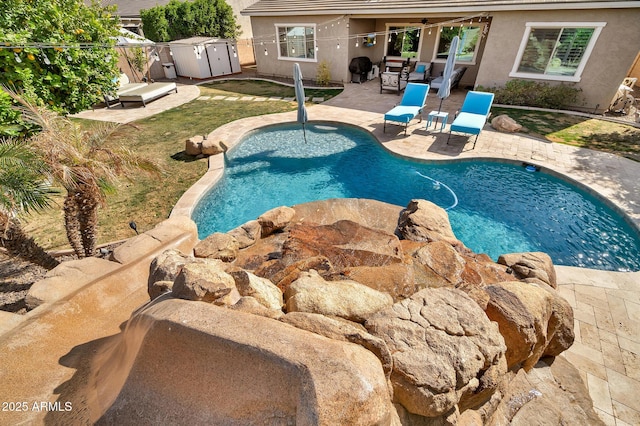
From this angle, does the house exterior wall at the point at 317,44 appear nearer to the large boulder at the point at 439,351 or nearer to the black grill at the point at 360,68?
the black grill at the point at 360,68

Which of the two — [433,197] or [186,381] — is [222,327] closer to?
[186,381]

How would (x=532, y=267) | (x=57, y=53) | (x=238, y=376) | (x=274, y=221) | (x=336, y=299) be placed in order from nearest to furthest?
(x=238, y=376) < (x=336, y=299) < (x=532, y=267) < (x=57, y=53) < (x=274, y=221)

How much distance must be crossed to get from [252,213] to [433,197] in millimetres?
5524

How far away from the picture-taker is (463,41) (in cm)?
Answer: 1675

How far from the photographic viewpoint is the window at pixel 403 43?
18500 millimetres

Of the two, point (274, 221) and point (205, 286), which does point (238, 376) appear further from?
point (274, 221)

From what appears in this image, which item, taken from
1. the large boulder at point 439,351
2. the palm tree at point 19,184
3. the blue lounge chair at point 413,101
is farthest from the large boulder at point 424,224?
the blue lounge chair at point 413,101

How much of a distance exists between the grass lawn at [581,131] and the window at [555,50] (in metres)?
2.06

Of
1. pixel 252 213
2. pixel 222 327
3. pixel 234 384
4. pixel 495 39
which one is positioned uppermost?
pixel 495 39

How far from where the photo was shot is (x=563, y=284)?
17.8 ft

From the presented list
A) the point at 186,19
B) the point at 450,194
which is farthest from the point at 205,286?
the point at 186,19

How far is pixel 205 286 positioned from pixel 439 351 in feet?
7.46

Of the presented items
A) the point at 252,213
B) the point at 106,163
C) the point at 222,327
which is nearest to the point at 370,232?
the point at 222,327

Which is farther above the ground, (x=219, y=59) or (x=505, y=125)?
(x=219, y=59)
